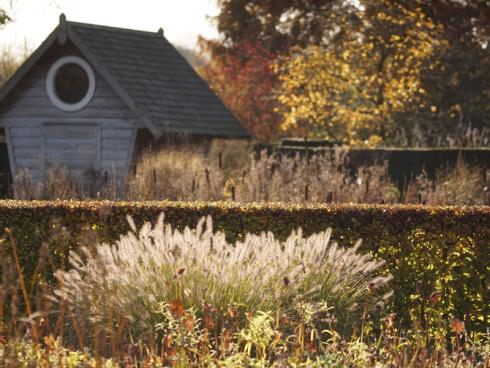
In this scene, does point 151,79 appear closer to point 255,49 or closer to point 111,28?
point 111,28

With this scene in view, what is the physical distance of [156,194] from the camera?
559 inches

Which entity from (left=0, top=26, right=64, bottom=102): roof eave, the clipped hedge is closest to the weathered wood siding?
(left=0, top=26, right=64, bottom=102): roof eave

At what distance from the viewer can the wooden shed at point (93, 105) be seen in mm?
19891

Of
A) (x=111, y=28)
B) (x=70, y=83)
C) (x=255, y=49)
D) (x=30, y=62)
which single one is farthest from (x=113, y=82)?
(x=255, y=49)

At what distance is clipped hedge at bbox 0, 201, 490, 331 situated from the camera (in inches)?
349

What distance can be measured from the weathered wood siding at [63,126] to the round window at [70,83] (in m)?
0.12

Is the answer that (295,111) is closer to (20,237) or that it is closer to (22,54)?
(22,54)

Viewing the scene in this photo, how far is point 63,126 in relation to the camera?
808 inches

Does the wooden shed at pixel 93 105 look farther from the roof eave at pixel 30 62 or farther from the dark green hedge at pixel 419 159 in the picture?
the dark green hedge at pixel 419 159

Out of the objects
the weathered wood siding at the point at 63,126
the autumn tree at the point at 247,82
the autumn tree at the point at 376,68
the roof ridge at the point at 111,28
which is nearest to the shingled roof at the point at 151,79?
the roof ridge at the point at 111,28

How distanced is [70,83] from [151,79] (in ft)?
5.64

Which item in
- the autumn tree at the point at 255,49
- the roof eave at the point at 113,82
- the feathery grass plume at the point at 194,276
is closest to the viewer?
the feathery grass plume at the point at 194,276

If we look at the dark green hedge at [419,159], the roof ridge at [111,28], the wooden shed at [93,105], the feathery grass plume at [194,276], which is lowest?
the feathery grass plume at [194,276]

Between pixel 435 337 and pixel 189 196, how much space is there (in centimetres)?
593
